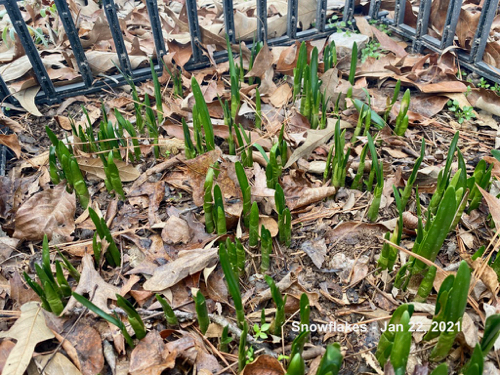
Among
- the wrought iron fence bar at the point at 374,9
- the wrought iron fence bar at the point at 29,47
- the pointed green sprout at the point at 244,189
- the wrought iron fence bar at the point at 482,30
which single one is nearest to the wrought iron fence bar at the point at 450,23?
the wrought iron fence bar at the point at 482,30

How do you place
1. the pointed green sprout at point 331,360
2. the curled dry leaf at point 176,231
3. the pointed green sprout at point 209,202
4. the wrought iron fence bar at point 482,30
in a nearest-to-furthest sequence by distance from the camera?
the pointed green sprout at point 331,360 → the pointed green sprout at point 209,202 → the curled dry leaf at point 176,231 → the wrought iron fence bar at point 482,30

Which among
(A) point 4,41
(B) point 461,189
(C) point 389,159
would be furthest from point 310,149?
(A) point 4,41

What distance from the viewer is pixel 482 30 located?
2.44m

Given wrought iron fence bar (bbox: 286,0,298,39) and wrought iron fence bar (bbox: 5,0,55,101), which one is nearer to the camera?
wrought iron fence bar (bbox: 5,0,55,101)

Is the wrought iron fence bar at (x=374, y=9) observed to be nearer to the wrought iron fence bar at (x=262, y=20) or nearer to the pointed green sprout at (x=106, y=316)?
the wrought iron fence bar at (x=262, y=20)

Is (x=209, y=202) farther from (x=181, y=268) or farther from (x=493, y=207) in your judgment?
(x=493, y=207)

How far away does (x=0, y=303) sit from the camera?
4.98ft

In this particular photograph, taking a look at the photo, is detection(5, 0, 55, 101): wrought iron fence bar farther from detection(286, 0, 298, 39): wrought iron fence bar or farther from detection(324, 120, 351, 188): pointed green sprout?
detection(324, 120, 351, 188): pointed green sprout

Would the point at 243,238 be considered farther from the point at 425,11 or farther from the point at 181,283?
the point at 425,11

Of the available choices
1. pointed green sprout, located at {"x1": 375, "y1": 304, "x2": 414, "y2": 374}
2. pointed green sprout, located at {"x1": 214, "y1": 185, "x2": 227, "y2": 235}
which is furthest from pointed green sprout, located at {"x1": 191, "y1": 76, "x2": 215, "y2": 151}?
pointed green sprout, located at {"x1": 375, "y1": 304, "x2": 414, "y2": 374}

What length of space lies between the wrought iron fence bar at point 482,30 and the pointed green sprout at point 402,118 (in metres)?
0.80

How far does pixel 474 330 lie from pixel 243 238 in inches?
32.9

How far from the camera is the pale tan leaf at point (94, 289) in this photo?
146cm

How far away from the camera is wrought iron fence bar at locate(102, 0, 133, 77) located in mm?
2398
